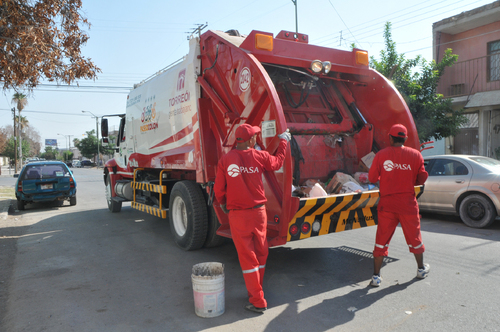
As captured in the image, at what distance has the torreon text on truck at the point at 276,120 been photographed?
13.9 ft

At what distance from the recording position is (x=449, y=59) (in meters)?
11.3

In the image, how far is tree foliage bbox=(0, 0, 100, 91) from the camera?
293 inches

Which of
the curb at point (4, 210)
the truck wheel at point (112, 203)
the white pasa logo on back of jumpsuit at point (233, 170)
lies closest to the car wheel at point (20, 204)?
the curb at point (4, 210)

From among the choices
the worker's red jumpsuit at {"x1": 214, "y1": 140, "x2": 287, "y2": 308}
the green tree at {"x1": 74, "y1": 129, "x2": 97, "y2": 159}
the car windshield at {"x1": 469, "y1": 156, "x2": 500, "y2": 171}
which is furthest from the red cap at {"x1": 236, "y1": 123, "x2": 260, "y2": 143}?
the green tree at {"x1": 74, "y1": 129, "x2": 97, "y2": 159}

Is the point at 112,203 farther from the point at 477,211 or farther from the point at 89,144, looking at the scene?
the point at 89,144

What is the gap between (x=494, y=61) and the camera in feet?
44.5

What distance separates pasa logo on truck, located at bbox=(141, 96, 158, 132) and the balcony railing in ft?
39.4

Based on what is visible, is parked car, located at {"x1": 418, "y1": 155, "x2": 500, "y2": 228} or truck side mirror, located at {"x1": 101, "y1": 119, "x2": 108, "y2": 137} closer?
parked car, located at {"x1": 418, "y1": 155, "x2": 500, "y2": 228}

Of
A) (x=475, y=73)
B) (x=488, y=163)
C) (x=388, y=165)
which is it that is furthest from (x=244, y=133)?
(x=475, y=73)

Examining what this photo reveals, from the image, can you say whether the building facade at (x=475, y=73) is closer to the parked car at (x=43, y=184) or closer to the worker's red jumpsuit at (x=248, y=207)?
the worker's red jumpsuit at (x=248, y=207)

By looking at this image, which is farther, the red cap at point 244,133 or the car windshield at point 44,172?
the car windshield at point 44,172

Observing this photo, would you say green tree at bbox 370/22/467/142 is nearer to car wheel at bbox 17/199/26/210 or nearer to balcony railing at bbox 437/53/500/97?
balcony railing at bbox 437/53/500/97

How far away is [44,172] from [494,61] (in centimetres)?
1569

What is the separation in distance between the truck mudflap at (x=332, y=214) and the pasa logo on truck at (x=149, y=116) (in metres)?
3.84
